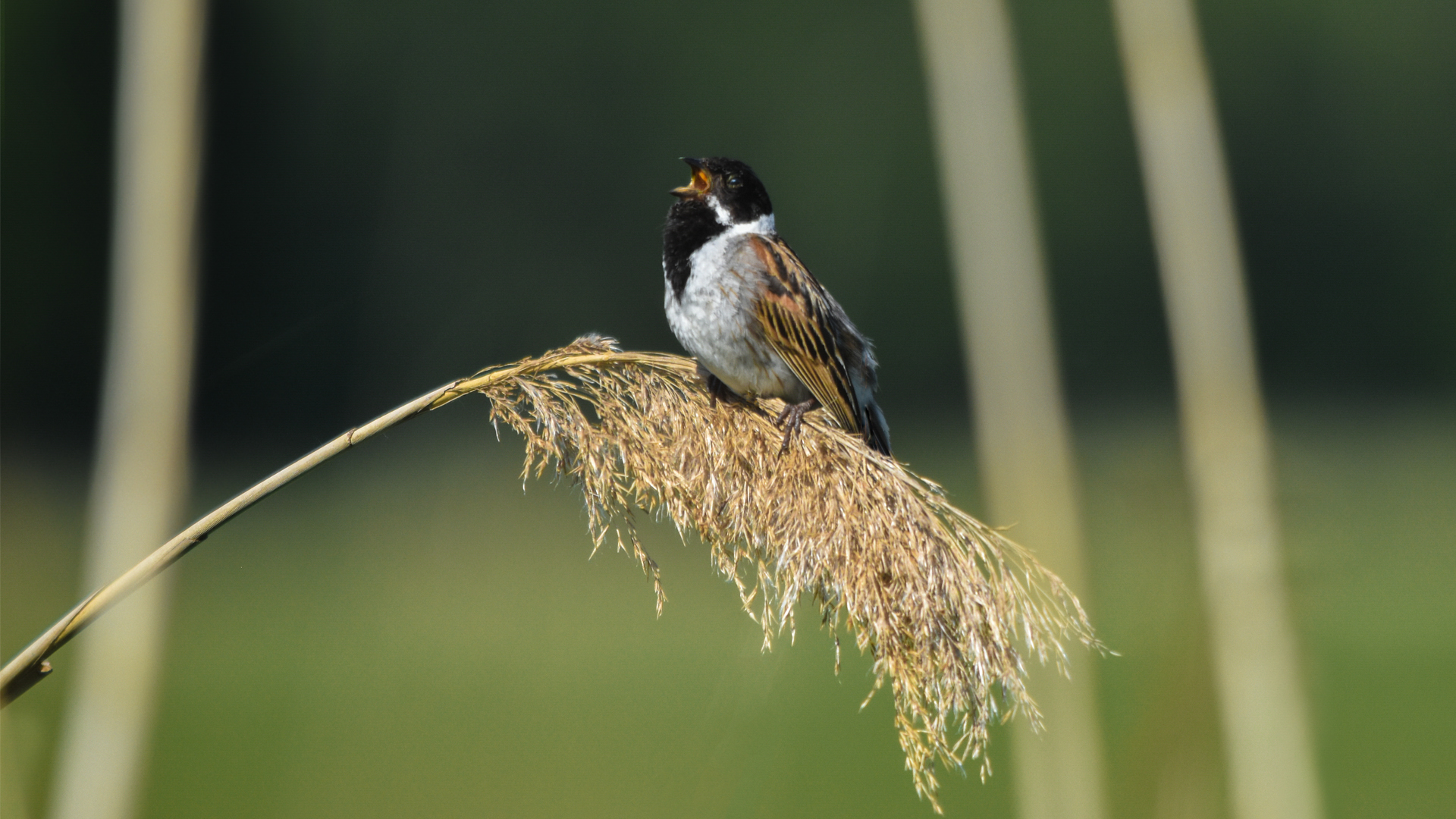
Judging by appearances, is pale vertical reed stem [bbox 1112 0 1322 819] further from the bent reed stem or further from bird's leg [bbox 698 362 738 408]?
the bent reed stem

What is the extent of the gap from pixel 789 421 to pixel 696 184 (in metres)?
1.03

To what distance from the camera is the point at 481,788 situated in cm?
968

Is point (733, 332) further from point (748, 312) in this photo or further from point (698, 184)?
point (698, 184)

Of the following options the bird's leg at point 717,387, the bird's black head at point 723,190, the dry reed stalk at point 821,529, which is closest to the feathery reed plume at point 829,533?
the dry reed stalk at point 821,529

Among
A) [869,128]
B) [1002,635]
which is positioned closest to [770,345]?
[1002,635]

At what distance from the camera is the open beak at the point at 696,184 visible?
293 cm

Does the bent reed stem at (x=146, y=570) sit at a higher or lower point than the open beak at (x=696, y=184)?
lower

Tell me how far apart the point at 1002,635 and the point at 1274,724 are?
120 inches

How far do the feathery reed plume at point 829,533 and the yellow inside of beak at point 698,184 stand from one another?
102 centimetres

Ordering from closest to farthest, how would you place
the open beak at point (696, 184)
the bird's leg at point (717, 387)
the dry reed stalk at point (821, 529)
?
the dry reed stalk at point (821, 529), the bird's leg at point (717, 387), the open beak at point (696, 184)

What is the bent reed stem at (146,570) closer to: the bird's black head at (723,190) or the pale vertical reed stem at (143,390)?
the pale vertical reed stem at (143,390)

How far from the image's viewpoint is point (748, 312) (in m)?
2.70

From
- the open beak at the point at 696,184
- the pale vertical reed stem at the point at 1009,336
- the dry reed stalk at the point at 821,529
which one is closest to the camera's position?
the dry reed stalk at the point at 821,529

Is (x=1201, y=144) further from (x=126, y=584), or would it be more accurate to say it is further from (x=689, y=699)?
(x=689, y=699)
